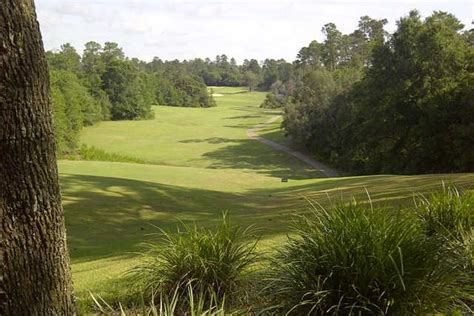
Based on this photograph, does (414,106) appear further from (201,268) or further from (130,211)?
(201,268)

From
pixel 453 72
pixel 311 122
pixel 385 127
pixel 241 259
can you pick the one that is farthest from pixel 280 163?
pixel 241 259


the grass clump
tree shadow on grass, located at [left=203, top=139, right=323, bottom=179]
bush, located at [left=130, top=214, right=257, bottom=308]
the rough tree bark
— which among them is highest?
the rough tree bark

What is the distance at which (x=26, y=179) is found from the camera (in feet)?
9.61

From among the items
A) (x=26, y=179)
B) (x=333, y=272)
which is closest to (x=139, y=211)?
(x=333, y=272)

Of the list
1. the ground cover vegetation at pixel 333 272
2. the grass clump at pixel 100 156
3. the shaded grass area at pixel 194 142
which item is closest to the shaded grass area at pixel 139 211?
the ground cover vegetation at pixel 333 272

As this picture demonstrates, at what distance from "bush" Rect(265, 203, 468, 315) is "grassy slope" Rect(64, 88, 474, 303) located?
100 inches

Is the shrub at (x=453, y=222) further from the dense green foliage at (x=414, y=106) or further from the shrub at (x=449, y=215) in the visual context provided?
the dense green foliage at (x=414, y=106)

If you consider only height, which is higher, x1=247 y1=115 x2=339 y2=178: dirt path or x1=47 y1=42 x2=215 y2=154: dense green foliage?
x1=47 y1=42 x2=215 y2=154: dense green foliage

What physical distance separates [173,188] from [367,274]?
18749 mm

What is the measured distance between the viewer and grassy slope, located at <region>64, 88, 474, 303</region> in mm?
11282

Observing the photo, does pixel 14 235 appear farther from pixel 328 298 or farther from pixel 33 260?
pixel 328 298

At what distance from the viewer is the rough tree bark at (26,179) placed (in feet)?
9.42

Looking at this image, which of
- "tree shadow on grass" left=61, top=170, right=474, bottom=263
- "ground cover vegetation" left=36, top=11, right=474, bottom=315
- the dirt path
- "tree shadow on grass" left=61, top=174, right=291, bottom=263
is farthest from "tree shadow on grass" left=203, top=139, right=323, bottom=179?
"tree shadow on grass" left=61, top=170, right=474, bottom=263

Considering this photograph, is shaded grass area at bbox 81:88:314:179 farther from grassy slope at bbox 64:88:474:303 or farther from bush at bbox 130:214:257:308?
bush at bbox 130:214:257:308
